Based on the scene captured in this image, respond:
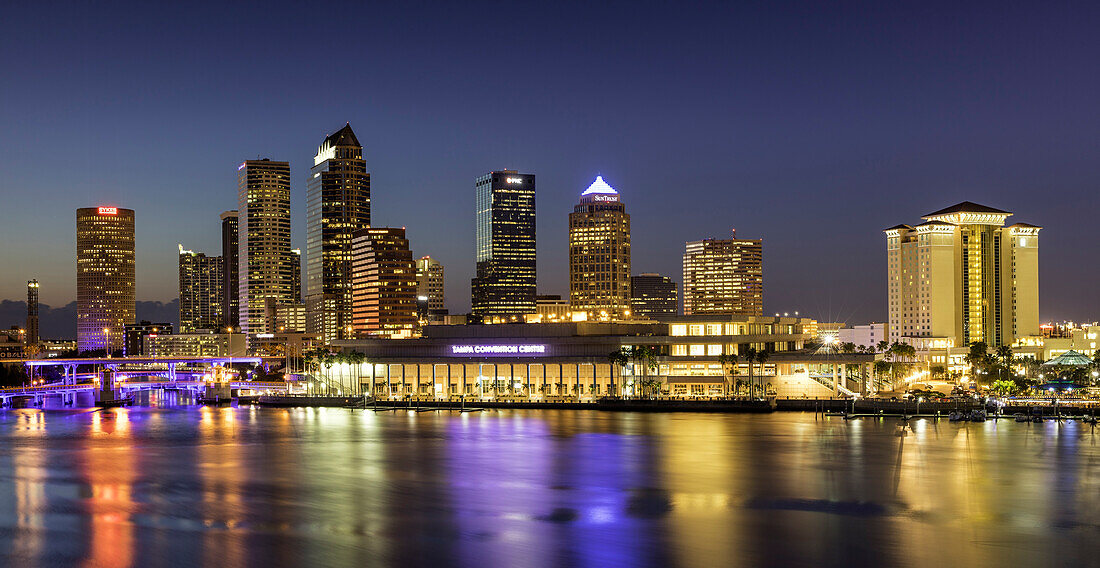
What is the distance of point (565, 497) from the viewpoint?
68000 mm

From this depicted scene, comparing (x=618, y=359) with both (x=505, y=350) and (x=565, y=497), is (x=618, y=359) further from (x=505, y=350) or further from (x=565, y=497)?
(x=565, y=497)

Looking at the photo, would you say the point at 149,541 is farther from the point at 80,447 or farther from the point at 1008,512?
the point at 80,447

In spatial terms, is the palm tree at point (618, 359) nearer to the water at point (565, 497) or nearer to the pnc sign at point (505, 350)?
the pnc sign at point (505, 350)

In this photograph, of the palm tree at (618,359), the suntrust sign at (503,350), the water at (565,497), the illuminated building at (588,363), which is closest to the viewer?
the water at (565,497)

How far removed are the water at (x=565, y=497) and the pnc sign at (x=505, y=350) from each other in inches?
1923

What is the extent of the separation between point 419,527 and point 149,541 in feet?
47.1

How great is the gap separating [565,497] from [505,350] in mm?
95898

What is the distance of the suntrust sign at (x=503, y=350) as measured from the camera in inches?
6388

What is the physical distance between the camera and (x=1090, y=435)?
340ft

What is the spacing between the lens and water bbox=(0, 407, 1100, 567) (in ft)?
171

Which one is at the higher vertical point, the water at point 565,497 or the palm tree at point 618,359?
the palm tree at point 618,359

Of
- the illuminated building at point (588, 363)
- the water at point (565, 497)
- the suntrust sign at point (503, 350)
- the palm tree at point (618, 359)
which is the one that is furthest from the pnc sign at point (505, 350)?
the water at point (565, 497)

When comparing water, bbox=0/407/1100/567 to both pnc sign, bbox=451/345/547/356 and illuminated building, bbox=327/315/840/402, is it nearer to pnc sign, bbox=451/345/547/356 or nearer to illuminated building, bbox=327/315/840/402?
illuminated building, bbox=327/315/840/402

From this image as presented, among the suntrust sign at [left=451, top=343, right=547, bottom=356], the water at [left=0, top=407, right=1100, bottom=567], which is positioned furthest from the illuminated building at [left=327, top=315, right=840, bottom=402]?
the water at [left=0, top=407, right=1100, bottom=567]
